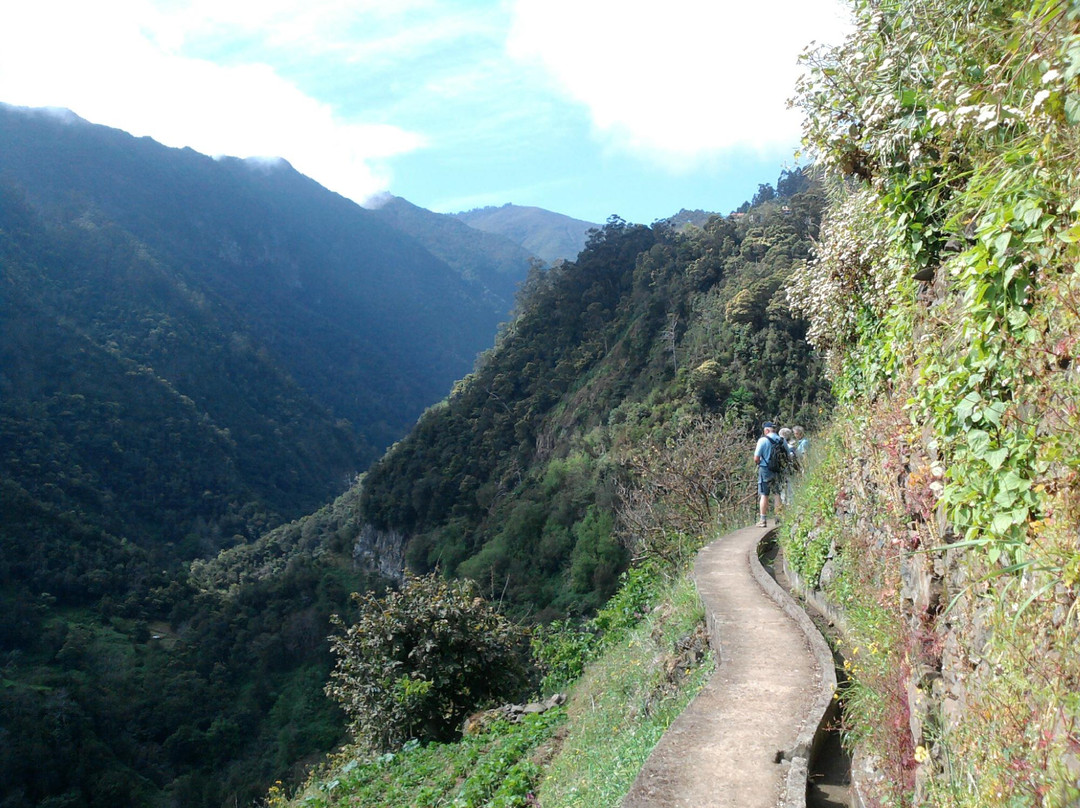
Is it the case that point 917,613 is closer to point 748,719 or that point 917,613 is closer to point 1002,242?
point 748,719

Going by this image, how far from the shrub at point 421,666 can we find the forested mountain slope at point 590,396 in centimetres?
1029

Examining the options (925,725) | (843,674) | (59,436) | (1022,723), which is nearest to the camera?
(1022,723)

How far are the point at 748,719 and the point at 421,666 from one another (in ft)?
28.5

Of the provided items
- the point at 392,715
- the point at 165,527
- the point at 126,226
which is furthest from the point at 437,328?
the point at 392,715

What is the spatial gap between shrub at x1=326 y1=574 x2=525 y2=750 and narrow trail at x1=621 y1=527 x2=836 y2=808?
262 inches

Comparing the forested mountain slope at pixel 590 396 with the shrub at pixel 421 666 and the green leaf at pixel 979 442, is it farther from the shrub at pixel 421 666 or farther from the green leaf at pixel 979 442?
the green leaf at pixel 979 442

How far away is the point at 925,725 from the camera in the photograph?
10.3ft

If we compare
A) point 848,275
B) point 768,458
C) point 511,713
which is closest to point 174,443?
point 511,713

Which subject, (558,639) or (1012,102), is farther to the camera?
(558,639)

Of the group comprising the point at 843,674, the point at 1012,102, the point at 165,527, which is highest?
the point at 1012,102

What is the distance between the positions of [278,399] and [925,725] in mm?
119959

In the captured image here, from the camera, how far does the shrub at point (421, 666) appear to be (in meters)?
12.0

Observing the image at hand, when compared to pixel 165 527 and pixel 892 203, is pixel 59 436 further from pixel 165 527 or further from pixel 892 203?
pixel 892 203

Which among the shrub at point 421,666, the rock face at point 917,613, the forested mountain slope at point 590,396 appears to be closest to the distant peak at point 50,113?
the forested mountain slope at point 590,396
